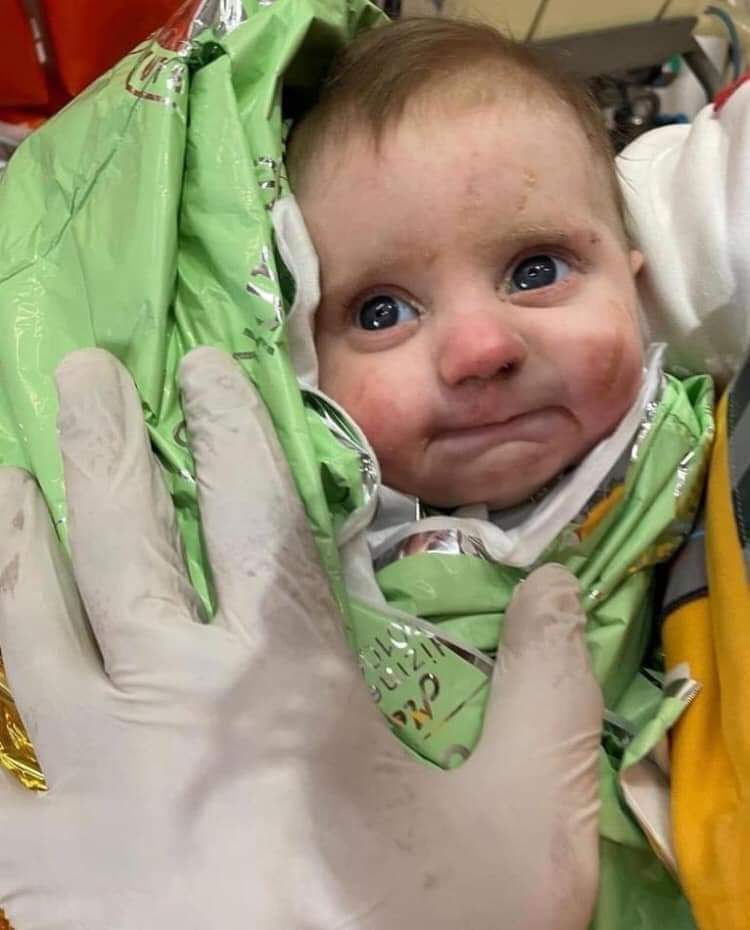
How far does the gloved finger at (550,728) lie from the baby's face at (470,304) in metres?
0.12

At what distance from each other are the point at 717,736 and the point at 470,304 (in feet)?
1.26

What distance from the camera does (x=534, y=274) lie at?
0.85 m

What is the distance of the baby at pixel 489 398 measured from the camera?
30.6 inches

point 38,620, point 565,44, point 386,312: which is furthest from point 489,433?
point 565,44

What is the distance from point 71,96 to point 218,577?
32.6 inches

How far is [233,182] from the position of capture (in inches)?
32.1

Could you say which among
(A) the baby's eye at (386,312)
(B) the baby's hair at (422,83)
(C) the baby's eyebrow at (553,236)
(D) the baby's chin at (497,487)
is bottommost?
(D) the baby's chin at (497,487)

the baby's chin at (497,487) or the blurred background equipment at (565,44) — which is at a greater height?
the blurred background equipment at (565,44)

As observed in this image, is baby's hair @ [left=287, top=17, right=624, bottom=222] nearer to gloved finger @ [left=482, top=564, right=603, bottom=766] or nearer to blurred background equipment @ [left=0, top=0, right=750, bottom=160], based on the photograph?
blurred background equipment @ [left=0, top=0, right=750, bottom=160]

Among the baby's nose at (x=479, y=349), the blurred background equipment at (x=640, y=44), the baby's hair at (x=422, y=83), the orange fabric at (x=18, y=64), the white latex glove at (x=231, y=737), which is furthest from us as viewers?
the blurred background equipment at (x=640, y=44)

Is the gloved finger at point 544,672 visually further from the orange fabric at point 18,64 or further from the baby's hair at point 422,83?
the orange fabric at point 18,64

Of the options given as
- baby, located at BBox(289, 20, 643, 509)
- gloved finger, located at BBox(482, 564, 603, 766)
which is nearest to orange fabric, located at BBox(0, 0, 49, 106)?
baby, located at BBox(289, 20, 643, 509)

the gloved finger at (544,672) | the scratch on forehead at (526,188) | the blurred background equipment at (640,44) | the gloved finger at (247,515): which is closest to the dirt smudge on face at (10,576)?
the gloved finger at (247,515)

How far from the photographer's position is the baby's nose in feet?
2.47
